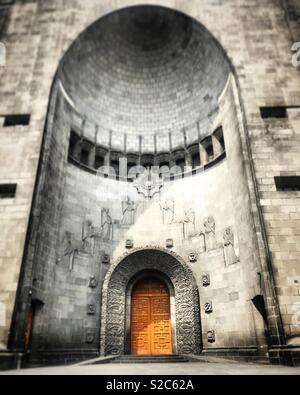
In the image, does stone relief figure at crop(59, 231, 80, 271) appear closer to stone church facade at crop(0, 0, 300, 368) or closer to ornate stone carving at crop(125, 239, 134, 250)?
stone church facade at crop(0, 0, 300, 368)

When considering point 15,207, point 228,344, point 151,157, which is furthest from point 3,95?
point 228,344

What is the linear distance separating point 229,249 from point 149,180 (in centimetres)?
599

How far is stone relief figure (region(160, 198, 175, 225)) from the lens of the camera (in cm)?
1533

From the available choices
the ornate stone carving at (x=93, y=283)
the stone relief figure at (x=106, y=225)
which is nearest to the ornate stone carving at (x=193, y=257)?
the stone relief figure at (x=106, y=225)

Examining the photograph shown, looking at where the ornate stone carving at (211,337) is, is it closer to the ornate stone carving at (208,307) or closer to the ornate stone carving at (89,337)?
the ornate stone carving at (208,307)

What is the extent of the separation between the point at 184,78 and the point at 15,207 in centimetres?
1250

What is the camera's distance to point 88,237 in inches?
557

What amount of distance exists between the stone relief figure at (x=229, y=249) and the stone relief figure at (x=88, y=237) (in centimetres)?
610

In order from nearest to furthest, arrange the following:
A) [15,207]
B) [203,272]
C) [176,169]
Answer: [15,207], [203,272], [176,169]

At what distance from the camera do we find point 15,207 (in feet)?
35.9

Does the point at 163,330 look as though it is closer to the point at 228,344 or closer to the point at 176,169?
the point at 228,344

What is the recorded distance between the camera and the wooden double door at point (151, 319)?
13695 mm

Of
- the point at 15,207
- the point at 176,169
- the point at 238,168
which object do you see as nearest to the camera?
the point at 15,207

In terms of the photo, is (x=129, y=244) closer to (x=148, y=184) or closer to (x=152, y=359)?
(x=148, y=184)
